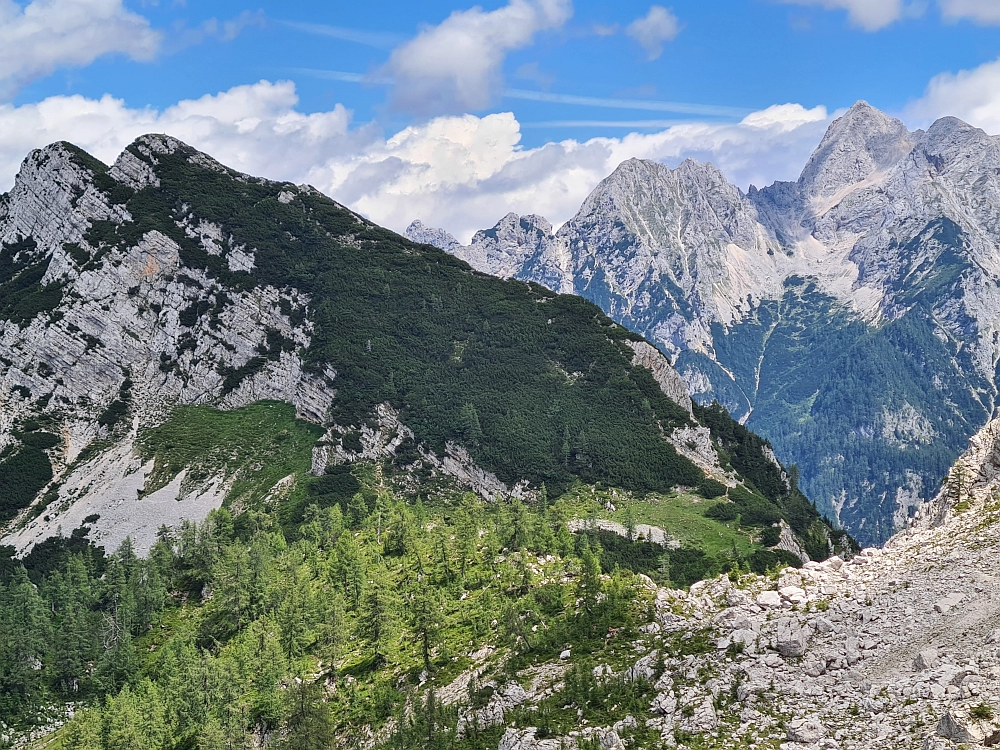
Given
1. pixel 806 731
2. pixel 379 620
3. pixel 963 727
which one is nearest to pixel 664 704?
pixel 806 731

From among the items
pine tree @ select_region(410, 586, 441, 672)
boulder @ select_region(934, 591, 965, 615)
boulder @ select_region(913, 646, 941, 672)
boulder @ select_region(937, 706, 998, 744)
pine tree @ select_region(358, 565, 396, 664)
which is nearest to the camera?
boulder @ select_region(937, 706, 998, 744)

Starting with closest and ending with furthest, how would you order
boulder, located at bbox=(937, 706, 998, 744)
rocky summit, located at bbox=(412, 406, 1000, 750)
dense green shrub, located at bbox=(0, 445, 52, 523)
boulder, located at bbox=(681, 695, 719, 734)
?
boulder, located at bbox=(937, 706, 998, 744), rocky summit, located at bbox=(412, 406, 1000, 750), boulder, located at bbox=(681, 695, 719, 734), dense green shrub, located at bbox=(0, 445, 52, 523)

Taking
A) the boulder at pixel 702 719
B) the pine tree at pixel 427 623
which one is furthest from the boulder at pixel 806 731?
the pine tree at pixel 427 623

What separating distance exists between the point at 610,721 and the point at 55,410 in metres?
164

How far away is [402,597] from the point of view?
263 ft

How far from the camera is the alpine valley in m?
59.9

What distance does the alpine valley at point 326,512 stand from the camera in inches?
2359

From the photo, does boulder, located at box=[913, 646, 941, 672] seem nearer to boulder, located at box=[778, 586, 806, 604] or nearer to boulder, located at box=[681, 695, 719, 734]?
boulder, located at box=[778, 586, 806, 604]

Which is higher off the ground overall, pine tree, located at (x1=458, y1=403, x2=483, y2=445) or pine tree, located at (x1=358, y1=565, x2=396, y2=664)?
pine tree, located at (x1=458, y1=403, x2=483, y2=445)

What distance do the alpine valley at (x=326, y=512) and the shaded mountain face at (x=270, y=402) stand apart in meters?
0.63

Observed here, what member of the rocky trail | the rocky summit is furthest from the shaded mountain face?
the rocky trail

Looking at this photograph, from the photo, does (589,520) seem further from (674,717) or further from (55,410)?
(55,410)

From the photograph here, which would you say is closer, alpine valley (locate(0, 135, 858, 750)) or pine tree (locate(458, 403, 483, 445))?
alpine valley (locate(0, 135, 858, 750))

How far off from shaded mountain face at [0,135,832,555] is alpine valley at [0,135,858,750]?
0.63 metres
